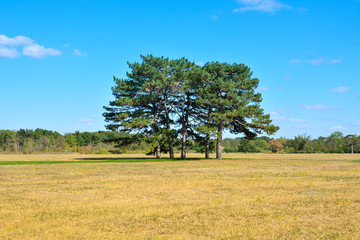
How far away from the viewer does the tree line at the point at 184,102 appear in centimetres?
4288

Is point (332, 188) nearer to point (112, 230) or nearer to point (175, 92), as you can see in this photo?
point (112, 230)

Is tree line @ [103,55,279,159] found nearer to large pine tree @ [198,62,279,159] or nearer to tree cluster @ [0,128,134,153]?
large pine tree @ [198,62,279,159]

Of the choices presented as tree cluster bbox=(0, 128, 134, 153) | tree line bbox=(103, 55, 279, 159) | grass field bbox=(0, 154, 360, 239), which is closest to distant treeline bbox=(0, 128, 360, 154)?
tree cluster bbox=(0, 128, 134, 153)

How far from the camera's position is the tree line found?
42.9 m

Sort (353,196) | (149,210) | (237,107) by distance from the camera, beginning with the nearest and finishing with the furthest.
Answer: (149,210) → (353,196) → (237,107)

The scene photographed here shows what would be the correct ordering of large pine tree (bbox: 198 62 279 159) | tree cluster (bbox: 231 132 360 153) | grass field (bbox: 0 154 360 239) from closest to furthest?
grass field (bbox: 0 154 360 239)
large pine tree (bbox: 198 62 279 159)
tree cluster (bbox: 231 132 360 153)

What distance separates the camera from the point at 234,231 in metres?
7.18

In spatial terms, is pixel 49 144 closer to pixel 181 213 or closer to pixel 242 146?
pixel 242 146

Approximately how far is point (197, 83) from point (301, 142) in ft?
210

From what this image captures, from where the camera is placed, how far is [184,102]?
155ft

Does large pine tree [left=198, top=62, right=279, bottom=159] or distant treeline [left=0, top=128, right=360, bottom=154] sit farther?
distant treeline [left=0, top=128, right=360, bottom=154]

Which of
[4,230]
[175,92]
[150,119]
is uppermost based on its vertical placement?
[175,92]

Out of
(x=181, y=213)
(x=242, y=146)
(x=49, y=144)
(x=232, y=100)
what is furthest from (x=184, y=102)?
(x=49, y=144)

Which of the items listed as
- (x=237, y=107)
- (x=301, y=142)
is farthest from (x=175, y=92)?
(x=301, y=142)
